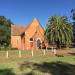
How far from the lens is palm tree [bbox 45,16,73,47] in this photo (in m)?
58.8

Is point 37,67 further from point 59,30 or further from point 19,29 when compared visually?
point 19,29

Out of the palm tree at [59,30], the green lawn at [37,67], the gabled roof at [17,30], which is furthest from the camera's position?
the gabled roof at [17,30]

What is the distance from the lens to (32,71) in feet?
55.7

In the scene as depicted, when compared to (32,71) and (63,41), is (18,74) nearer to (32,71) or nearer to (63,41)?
(32,71)

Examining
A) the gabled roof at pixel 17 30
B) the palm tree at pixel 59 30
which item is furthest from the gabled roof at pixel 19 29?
the palm tree at pixel 59 30

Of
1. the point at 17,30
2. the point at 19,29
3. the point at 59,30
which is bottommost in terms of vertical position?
the point at 59,30

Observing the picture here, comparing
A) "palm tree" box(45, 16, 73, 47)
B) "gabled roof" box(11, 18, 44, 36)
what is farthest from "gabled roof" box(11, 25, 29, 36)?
"palm tree" box(45, 16, 73, 47)

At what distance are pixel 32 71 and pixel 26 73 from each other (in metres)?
0.93

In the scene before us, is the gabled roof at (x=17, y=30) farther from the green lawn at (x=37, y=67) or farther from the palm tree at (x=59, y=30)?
the green lawn at (x=37, y=67)

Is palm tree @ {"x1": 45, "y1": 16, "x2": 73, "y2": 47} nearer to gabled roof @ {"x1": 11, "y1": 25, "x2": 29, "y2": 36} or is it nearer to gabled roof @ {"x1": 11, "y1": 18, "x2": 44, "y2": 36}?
gabled roof @ {"x1": 11, "y1": 18, "x2": 44, "y2": 36}

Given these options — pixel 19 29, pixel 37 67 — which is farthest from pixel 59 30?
pixel 37 67

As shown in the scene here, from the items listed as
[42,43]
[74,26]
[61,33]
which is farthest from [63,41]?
[42,43]

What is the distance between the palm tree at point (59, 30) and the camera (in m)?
58.8

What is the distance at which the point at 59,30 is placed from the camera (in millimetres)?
59156
